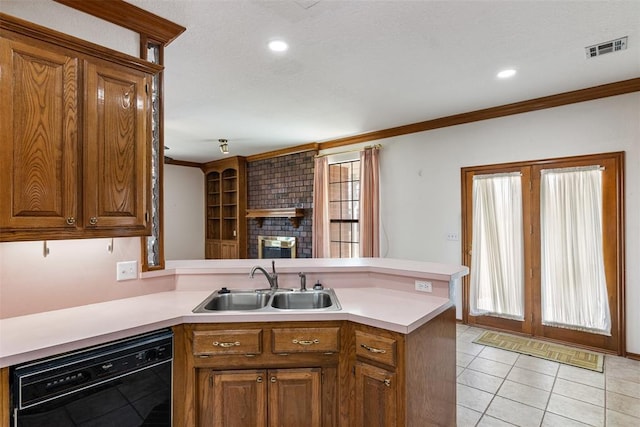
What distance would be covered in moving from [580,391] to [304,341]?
2.48 meters

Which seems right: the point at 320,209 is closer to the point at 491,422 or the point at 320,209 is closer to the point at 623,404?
the point at 491,422

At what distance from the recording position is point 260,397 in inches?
71.0

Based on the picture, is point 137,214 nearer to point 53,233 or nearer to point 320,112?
point 53,233

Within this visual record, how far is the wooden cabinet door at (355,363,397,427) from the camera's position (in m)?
1.67

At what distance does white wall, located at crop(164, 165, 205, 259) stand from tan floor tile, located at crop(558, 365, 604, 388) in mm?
7203

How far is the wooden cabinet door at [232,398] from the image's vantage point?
1.79 m

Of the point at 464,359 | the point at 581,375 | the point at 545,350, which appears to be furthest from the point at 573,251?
the point at 464,359

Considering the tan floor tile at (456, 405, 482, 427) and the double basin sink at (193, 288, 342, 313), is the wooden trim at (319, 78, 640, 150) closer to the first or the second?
the double basin sink at (193, 288, 342, 313)

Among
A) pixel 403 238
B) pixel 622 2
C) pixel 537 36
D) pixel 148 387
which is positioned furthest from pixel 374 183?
pixel 148 387

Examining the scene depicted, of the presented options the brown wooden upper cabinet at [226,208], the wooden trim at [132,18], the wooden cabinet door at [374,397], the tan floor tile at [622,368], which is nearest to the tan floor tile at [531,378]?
the tan floor tile at [622,368]

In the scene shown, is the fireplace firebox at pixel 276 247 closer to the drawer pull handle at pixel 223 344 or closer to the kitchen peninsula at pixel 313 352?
the kitchen peninsula at pixel 313 352

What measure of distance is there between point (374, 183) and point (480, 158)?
1.48m

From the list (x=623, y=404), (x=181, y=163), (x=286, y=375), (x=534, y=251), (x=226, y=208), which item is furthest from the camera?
(x=226, y=208)

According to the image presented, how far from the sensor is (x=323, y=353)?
5.99 feet
